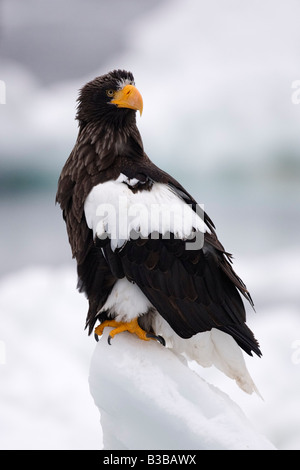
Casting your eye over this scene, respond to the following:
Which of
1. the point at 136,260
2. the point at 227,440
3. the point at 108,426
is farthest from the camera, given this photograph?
the point at 108,426

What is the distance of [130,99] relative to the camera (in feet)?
10.4

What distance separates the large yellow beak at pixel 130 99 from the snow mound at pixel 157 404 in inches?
50.9

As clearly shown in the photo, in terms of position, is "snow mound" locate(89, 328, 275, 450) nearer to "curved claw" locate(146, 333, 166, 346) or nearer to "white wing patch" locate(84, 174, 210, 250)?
"curved claw" locate(146, 333, 166, 346)

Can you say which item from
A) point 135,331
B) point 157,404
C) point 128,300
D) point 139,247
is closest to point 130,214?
point 139,247

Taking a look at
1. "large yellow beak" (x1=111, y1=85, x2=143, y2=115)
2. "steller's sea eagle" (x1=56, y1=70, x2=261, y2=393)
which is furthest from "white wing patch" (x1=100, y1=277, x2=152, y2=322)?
"large yellow beak" (x1=111, y1=85, x2=143, y2=115)

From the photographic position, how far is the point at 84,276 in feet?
10.2

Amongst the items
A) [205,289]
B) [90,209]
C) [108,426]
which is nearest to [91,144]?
[90,209]

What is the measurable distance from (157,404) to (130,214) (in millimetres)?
996

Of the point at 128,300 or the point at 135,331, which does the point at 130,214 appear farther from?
the point at 135,331

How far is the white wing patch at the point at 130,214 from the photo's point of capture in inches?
116

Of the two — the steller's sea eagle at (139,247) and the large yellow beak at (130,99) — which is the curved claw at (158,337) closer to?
the steller's sea eagle at (139,247)

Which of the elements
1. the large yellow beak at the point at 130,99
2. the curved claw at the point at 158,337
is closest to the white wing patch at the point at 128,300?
the curved claw at the point at 158,337

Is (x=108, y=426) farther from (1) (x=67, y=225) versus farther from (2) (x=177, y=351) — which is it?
(1) (x=67, y=225)
